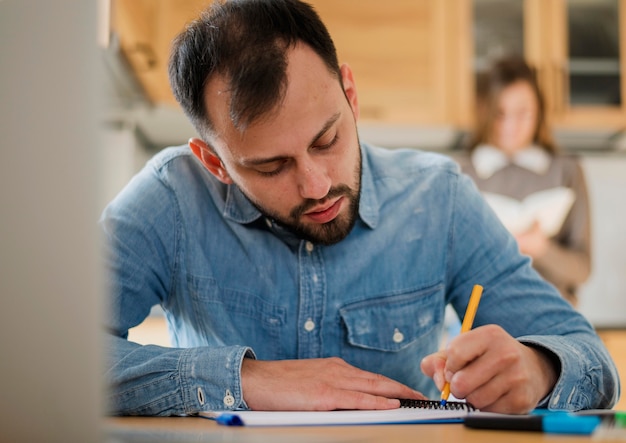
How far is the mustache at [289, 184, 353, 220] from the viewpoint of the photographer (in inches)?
41.7

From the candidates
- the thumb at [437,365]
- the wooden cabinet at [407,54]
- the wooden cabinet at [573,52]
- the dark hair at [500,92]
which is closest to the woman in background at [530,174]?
the dark hair at [500,92]

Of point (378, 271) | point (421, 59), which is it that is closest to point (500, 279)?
point (378, 271)

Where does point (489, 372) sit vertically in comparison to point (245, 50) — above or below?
below

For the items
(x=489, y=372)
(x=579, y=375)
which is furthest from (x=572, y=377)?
(x=489, y=372)

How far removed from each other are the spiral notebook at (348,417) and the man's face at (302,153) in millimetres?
326

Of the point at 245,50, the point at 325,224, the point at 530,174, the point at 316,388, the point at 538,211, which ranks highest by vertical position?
the point at 245,50

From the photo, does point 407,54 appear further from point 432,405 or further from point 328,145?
point 432,405

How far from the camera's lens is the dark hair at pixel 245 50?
3.26 feet

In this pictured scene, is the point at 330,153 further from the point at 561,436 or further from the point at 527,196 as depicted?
the point at 527,196

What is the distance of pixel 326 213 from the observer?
1.08m

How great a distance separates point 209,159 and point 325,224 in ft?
0.72

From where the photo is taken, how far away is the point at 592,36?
3400 mm

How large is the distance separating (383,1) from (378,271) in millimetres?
2324

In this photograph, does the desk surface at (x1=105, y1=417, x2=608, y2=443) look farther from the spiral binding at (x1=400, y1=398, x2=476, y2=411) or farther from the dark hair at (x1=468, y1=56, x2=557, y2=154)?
the dark hair at (x1=468, y1=56, x2=557, y2=154)
